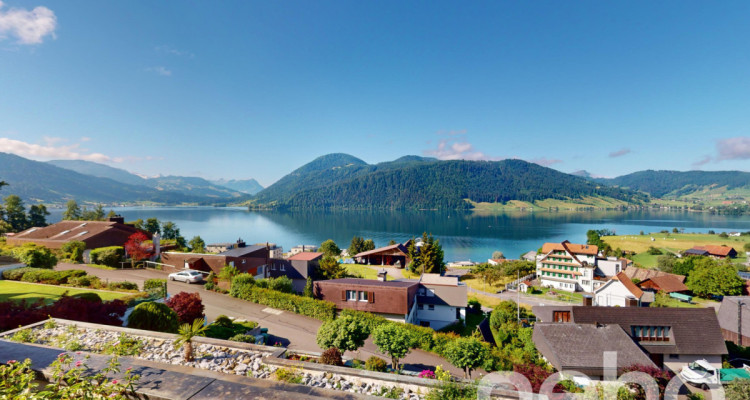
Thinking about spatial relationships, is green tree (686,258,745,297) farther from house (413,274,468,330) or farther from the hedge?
the hedge

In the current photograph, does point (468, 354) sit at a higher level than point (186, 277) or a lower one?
lower

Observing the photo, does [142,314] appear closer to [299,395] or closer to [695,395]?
[299,395]

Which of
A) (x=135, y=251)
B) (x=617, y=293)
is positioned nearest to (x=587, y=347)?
(x=617, y=293)

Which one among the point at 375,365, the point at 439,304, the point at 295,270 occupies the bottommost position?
the point at 439,304

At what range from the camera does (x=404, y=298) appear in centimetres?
2297

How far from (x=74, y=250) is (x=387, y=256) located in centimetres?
4319

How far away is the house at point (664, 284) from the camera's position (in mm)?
43188

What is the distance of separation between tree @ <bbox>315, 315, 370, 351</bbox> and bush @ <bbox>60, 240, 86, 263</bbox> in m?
29.0

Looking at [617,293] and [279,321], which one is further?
[617,293]

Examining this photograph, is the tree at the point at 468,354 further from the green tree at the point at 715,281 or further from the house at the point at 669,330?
the green tree at the point at 715,281

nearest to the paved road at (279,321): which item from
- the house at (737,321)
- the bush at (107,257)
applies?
the bush at (107,257)

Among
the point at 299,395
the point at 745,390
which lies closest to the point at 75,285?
the point at 299,395

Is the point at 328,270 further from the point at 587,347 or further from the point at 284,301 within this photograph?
the point at 587,347

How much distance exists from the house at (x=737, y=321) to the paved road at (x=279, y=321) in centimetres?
2746
